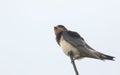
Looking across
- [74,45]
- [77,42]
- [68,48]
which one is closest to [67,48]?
[68,48]

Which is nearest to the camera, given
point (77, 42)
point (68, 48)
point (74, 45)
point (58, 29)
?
point (68, 48)

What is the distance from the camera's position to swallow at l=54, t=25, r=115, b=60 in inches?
207

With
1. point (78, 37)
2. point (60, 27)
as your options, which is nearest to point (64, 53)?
point (78, 37)

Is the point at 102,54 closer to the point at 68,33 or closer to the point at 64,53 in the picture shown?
the point at 64,53

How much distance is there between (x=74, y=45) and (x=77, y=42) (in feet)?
0.44

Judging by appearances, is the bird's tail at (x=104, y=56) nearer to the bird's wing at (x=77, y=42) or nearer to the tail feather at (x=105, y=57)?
the tail feather at (x=105, y=57)

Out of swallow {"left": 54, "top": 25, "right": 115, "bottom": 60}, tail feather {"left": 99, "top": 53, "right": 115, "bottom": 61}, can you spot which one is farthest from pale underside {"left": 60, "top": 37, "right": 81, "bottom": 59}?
tail feather {"left": 99, "top": 53, "right": 115, "bottom": 61}

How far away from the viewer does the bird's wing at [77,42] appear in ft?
17.9

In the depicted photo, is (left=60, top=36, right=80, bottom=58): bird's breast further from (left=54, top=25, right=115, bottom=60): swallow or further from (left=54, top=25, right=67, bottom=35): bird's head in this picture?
(left=54, top=25, right=67, bottom=35): bird's head

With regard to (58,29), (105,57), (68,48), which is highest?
(58,29)

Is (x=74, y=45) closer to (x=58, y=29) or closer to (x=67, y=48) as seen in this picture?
(x=67, y=48)

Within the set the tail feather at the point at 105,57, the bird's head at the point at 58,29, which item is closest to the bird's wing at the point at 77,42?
the bird's head at the point at 58,29

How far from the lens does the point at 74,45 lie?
590 cm

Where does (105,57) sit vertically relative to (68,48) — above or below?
below
